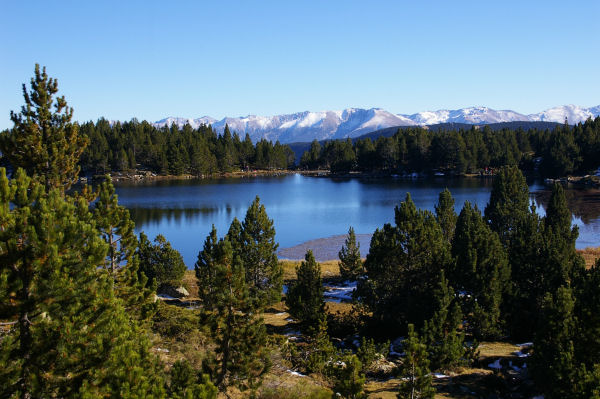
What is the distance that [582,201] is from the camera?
75.1 meters

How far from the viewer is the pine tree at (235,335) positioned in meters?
13.3

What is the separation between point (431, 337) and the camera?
17.8 meters

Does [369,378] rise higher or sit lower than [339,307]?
higher

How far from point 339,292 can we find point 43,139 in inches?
808

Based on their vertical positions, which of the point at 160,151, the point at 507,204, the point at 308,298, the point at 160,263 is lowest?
the point at 308,298

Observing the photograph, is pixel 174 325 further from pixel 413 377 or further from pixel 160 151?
pixel 160 151

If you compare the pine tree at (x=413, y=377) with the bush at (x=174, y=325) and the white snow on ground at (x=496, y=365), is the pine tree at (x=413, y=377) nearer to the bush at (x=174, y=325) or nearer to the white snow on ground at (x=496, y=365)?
the white snow on ground at (x=496, y=365)

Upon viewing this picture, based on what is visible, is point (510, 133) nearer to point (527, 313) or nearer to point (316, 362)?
point (527, 313)

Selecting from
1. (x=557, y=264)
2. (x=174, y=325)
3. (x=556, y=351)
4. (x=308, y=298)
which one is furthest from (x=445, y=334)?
(x=174, y=325)

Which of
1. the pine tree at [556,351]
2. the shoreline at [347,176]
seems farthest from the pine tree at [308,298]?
Answer: the shoreline at [347,176]

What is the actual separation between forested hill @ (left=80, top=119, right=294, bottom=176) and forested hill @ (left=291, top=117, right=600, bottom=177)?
120 feet

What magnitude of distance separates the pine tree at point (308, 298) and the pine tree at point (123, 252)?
26.9 feet

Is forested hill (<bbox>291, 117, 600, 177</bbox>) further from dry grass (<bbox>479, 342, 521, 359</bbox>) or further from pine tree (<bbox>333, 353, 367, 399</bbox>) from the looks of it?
pine tree (<bbox>333, 353, 367, 399</bbox>)

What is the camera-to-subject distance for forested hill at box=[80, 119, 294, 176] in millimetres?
129000
